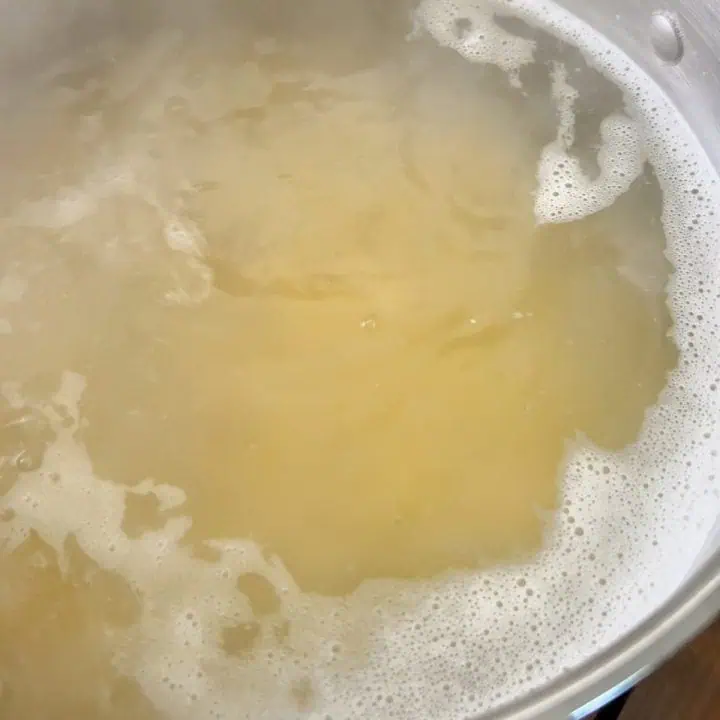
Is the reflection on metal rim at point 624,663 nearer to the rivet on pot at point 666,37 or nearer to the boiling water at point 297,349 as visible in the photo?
the boiling water at point 297,349

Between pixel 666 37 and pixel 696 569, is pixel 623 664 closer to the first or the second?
pixel 696 569

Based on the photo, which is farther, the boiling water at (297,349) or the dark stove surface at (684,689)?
the boiling water at (297,349)

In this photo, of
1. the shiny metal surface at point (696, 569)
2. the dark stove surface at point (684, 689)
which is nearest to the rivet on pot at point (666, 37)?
the shiny metal surface at point (696, 569)

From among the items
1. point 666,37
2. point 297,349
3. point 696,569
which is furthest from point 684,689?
point 666,37

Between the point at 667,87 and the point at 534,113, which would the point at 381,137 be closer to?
the point at 534,113

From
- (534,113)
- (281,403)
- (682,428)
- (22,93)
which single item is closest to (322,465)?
(281,403)

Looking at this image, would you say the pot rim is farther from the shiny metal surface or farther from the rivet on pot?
the rivet on pot

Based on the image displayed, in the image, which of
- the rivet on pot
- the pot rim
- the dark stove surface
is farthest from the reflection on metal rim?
the rivet on pot
